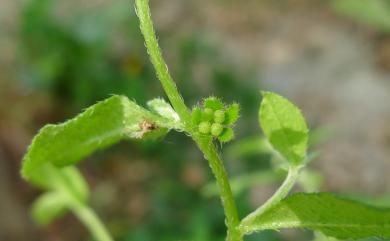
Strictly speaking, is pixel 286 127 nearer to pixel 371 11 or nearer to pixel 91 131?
pixel 91 131

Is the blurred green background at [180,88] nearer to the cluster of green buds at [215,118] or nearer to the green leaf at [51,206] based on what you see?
the green leaf at [51,206]

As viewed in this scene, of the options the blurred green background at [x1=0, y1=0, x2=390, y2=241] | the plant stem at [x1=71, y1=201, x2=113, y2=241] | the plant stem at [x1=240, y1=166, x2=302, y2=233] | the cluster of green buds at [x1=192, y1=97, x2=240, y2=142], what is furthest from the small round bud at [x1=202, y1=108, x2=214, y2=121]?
the blurred green background at [x1=0, y1=0, x2=390, y2=241]

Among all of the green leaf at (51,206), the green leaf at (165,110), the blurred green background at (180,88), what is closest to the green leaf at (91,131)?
the green leaf at (165,110)

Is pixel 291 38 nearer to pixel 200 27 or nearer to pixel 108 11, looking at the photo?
pixel 200 27

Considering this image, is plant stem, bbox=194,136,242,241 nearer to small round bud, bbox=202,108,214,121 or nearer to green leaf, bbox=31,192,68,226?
small round bud, bbox=202,108,214,121

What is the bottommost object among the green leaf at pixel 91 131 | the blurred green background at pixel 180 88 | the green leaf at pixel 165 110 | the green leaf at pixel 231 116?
the green leaf at pixel 231 116

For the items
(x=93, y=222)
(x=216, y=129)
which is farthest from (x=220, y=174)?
(x=93, y=222)
